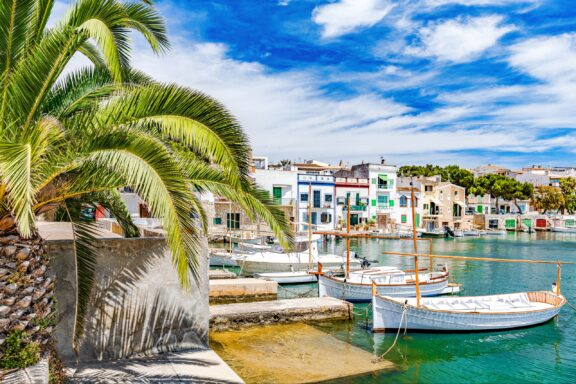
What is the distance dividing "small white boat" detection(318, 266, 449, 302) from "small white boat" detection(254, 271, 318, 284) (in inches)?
141

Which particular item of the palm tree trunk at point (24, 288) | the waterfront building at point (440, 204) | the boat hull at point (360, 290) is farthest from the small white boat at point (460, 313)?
the waterfront building at point (440, 204)

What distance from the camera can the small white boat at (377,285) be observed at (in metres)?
23.0

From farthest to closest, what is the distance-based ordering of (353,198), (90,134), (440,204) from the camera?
1. (440,204)
2. (353,198)
3. (90,134)

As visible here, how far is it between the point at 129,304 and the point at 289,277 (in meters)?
19.9

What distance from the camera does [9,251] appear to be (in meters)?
6.12

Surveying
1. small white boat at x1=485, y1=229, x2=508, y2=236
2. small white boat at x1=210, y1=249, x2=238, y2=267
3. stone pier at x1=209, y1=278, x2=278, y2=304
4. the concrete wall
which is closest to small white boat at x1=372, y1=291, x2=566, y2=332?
stone pier at x1=209, y1=278, x2=278, y2=304

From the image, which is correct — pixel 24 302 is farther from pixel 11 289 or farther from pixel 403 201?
pixel 403 201

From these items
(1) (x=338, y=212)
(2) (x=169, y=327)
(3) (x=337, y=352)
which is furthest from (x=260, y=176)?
(2) (x=169, y=327)

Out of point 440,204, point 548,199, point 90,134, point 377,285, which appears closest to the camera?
point 90,134

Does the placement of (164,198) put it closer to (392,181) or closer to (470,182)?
(392,181)

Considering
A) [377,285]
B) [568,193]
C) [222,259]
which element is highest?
[568,193]

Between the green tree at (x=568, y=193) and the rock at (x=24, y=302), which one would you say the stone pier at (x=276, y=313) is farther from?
the green tree at (x=568, y=193)

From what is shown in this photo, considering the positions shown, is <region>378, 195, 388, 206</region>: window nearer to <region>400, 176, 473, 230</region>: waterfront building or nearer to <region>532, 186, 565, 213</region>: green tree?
<region>400, 176, 473, 230</region>: waterfront building

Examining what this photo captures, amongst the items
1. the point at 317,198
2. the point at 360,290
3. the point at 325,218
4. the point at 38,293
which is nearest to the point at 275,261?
the point at 360,290
